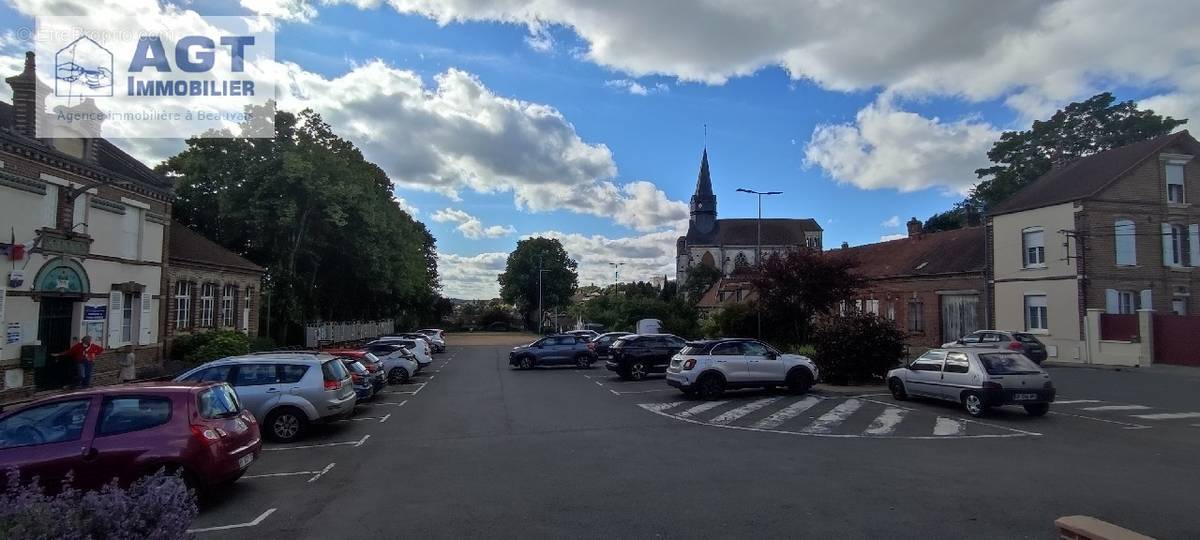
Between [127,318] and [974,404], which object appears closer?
[974,404]

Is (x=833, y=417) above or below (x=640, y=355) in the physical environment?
below

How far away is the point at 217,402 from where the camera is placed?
27.4 ft

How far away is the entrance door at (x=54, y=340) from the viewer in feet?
60.1

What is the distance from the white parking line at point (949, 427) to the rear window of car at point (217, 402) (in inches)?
436

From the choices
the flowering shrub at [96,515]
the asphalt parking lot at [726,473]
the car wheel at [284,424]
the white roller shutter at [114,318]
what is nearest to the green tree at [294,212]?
the white roller shutter at [114,318]

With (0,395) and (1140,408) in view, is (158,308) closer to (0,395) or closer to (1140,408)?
(0,395)

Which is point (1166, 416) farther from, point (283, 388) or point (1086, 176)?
point (1086, 176)

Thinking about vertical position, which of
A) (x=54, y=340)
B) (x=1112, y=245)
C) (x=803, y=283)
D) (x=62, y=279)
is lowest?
(x=54, y=340)

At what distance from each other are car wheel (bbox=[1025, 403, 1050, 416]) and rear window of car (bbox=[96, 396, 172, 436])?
15.0 m

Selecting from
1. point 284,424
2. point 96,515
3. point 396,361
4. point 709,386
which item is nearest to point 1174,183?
point 709,386

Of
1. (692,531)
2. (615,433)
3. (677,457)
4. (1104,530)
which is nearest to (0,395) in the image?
(615,433)

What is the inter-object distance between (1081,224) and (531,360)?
969 inches

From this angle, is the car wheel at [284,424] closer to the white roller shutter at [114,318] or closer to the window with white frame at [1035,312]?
the white roller shutter at [114,318]

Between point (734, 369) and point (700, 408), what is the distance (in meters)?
2.26
